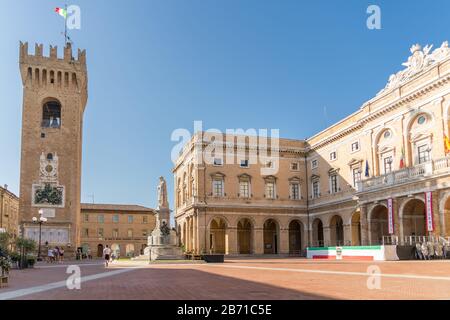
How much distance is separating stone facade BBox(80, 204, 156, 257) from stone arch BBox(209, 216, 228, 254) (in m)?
29.5

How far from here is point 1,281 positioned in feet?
47.8

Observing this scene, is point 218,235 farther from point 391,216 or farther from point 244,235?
point 391,216

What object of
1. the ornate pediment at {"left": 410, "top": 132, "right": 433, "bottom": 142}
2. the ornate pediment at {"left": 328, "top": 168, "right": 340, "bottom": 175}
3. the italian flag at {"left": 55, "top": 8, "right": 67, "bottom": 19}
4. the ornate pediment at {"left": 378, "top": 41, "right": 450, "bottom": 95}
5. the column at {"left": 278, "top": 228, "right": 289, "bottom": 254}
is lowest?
the column at {"left": 278, "top": 228, "right": 289, "bottom": 254}

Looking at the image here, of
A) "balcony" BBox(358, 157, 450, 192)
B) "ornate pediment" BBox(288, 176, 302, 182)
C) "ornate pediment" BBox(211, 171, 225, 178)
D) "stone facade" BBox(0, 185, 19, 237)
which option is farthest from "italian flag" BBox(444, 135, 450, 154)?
"stone facade" BBox(0, 185, 19, 237)

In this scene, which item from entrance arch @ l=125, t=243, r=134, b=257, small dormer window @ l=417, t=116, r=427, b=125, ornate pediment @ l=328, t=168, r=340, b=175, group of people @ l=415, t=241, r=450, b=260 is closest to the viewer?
group of people @ l=415, t=241, r=450, b=260

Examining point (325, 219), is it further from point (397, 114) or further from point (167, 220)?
point (167, 220)

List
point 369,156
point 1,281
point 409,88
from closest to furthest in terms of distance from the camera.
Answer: point 1,281
point 409,88
point 369,156

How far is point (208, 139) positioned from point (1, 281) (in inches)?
1627

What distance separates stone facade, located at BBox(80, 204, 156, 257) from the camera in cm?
8531

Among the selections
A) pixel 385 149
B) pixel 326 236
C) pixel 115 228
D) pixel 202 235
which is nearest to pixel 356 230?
pixel 326 236

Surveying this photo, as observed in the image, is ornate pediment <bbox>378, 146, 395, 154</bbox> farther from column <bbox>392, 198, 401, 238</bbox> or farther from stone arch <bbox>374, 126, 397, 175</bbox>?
column <bbox>392, 198, 401, 238</bbox>

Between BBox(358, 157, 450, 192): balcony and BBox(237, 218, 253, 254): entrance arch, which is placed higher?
BBox(358, 157, 450, 192): balcony

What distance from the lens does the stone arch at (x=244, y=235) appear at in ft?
191
